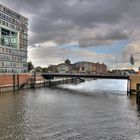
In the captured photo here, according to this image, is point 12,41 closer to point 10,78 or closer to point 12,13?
point 12,13

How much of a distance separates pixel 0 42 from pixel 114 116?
291 ft

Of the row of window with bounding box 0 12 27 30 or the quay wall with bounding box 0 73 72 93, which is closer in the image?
the quay wall with bounding box 0 73 72 93

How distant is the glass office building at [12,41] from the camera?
445 feet

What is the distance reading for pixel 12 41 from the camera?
145125 millimetres

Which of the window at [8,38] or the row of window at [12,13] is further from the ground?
the row of window at [12,13]

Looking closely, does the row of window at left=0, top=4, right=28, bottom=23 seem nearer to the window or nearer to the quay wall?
the window

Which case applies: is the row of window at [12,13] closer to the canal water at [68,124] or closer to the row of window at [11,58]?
the row of window at [11,58]

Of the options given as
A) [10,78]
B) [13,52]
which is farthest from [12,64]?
[10,78]

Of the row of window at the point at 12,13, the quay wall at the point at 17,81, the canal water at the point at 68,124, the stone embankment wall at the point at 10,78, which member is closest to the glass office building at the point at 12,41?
the row of window at the point at 12,13

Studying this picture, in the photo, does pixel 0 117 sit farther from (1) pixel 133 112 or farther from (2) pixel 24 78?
(2) pixel 24 78

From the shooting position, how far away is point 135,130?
46844mm

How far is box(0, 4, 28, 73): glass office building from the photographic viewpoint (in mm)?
135625

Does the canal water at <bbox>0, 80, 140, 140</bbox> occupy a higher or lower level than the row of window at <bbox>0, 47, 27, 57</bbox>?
lower

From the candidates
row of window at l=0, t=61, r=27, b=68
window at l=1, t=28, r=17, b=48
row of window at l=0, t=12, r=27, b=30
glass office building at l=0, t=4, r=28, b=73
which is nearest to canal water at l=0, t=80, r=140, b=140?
row of window at l=0, t=61, r=27, b=68
